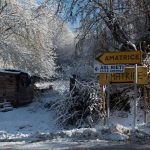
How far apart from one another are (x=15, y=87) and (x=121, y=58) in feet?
51.0

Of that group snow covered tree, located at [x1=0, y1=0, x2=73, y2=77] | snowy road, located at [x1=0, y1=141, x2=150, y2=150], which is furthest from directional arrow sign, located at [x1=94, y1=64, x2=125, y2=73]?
snow covered tree, located at [x1=0, y1=0, x2=73, y2=77]

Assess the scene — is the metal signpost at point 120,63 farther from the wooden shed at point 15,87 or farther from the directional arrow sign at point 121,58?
the wooden shed at point 15,87

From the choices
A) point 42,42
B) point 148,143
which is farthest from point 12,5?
point 148,143

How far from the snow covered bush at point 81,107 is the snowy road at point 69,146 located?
315 inches

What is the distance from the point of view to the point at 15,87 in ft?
93.2

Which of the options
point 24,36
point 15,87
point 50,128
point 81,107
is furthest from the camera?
point 24,36

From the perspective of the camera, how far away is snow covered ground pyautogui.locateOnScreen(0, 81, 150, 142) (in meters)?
11.7

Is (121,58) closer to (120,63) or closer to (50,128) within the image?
(120,63)

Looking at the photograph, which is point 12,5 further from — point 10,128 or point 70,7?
point 10,128

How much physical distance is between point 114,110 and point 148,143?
8.74m

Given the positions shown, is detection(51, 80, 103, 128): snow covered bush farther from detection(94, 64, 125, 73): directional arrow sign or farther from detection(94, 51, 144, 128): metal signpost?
Answer: detection(94, 64, 125, 73): directional arrow sign

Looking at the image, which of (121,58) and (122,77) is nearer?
(121,58)

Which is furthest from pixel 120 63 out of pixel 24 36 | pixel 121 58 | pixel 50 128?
pixel 24 36

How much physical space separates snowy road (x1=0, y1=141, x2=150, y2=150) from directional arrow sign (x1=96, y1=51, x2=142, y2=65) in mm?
3465
